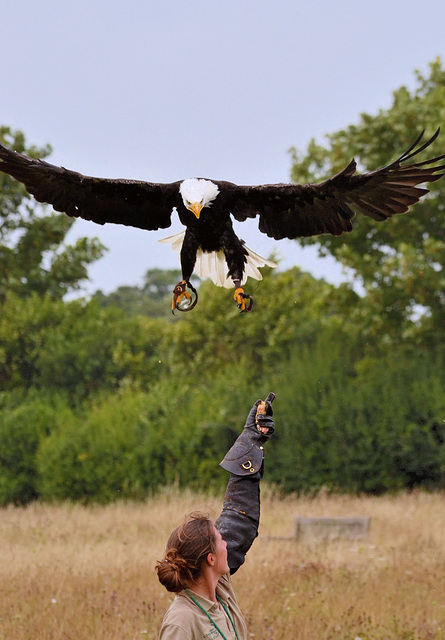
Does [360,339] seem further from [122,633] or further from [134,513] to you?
[122,633]

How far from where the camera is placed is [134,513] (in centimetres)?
1577

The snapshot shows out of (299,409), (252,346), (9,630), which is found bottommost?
(9,630)

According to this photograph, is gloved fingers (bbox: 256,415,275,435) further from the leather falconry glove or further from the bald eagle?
the bald eagle

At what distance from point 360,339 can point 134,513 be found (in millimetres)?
9394

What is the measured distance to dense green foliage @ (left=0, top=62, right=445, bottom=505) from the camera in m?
19.6

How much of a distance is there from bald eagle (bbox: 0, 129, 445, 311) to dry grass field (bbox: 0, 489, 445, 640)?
1573mm

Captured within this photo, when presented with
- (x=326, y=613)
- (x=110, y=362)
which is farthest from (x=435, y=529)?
(x=110, y=362)

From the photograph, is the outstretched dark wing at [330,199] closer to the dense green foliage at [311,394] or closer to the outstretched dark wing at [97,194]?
the outstretched dark wing at [97,194]

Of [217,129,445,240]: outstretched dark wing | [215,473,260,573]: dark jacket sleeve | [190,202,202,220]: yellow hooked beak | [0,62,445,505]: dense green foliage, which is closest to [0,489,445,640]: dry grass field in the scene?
[215,473,260,573]: dark jacket sleeve

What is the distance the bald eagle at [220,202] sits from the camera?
179 inches

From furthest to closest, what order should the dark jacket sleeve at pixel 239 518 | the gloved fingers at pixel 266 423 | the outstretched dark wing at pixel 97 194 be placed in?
the outstretched dark wing at pixel 97 194
the gloved fingers at pixel 266 423
the dark jacket sleeve at pixel 239 518

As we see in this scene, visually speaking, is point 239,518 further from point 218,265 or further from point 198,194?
point 218,265

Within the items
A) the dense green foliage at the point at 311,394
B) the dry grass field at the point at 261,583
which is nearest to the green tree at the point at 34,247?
the dense green foliage at the point at 311,394

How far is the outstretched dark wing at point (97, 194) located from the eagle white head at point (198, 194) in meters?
0.39
